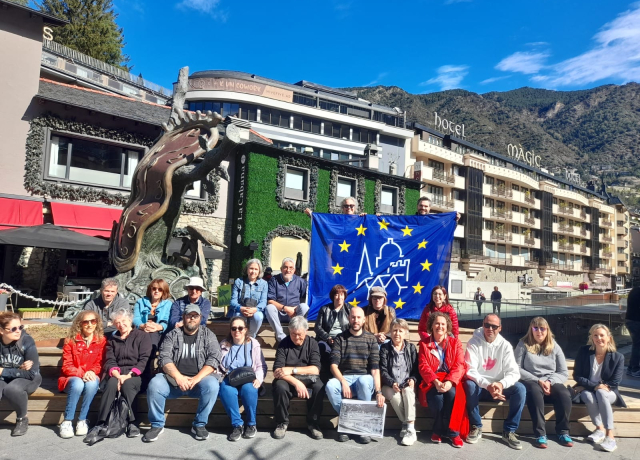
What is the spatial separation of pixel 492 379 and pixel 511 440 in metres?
0.71

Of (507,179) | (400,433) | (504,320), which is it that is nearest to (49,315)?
(400,433)

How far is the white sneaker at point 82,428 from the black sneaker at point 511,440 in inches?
190

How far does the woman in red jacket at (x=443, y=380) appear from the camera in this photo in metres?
5.30

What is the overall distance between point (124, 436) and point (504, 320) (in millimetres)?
13046

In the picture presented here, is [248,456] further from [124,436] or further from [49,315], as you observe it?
[49,315]

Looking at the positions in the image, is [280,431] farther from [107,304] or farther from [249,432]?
[107,304]

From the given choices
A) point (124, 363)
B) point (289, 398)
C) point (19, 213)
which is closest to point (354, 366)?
point (289, 398)

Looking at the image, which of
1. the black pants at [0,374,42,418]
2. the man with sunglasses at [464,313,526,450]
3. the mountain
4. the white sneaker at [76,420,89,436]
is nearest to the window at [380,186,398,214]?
the man with sunglasses at [464,313,526,450]

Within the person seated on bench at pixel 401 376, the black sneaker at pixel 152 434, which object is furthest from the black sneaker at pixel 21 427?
the person seated on bench at pixel 401 376

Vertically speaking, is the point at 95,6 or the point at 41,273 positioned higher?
the point at 95,6

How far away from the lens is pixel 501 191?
2197 inches

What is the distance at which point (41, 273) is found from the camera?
1636 centimetres

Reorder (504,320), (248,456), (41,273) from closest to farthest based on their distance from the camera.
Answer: (248,456) < (504,320) < (41,273)

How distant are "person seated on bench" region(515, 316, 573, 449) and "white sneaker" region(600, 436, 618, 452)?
0.35 m
